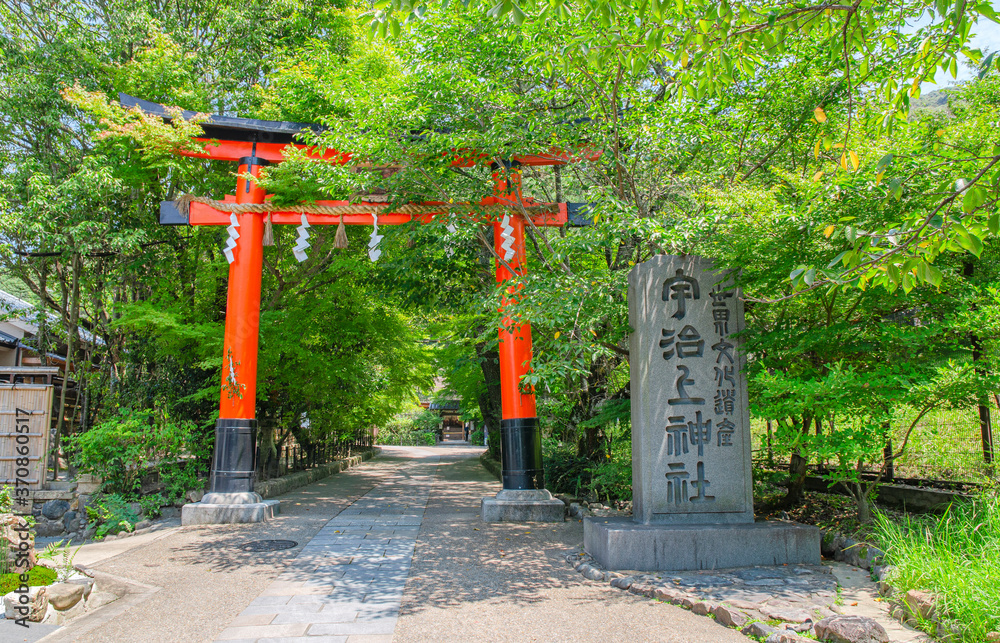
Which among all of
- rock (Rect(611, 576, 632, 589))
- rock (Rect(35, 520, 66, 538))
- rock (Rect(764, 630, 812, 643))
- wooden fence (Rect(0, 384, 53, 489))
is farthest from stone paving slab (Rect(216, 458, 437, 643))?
wooden fence (Rect(0, 384, 53, 489))

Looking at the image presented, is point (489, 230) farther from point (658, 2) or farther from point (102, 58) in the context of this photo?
point (102, 58)

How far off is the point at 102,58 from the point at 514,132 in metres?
10.1

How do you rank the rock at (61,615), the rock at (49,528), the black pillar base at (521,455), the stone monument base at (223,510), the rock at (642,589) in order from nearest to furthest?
the rock at (61,615)
the rock at (642,589)
the stone monument base at (223,510)
the black pillar base at (521,455)
the rock at (49,528)

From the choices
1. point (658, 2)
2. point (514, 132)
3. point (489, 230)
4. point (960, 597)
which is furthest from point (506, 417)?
point (658, 2)

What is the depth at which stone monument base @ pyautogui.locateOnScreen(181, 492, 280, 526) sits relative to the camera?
8.95 meters

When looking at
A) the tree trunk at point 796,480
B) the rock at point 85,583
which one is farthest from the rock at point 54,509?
the tree trunk at point 796,480

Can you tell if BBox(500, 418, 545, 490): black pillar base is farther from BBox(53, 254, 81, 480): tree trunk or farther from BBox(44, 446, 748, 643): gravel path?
BBox(53, 254, 81, 480): tree trunk

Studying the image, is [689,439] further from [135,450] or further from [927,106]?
[927,106]

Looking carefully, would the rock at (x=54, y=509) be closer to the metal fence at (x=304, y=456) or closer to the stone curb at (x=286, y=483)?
the stone curb at (x=286, y=483)

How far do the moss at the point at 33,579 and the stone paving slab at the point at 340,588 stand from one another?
1.90 m

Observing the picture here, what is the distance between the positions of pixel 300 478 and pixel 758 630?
11683 mm

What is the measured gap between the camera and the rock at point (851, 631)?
149 inches

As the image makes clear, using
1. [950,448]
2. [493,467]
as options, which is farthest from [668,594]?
[493,467]

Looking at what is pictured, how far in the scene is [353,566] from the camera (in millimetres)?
6391
